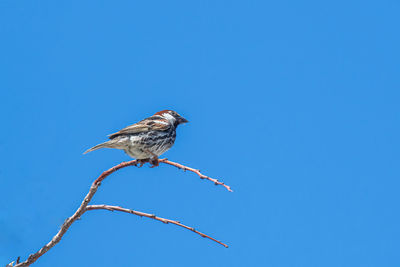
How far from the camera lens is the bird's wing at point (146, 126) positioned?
7.86 metres

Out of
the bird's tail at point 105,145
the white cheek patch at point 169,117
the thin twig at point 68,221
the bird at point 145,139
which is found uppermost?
the white cheek patch at point 169,117

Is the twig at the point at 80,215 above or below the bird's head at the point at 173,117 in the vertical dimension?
below

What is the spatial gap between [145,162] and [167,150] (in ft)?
6.58

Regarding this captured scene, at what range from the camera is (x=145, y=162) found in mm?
6605

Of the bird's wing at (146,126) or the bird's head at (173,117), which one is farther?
the bird's head at (173,117)

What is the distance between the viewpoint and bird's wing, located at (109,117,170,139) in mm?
7858

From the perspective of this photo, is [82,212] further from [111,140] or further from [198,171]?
[111,140]

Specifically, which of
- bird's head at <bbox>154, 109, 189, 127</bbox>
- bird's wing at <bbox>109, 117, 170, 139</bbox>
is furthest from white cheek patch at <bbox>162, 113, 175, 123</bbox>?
bird's wing at <bbox>109, 117, 170, 139</bbox>

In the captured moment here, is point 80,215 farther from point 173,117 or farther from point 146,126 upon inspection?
point 173,117

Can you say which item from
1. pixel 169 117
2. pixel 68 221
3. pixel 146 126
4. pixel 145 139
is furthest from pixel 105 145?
pixel 68 221

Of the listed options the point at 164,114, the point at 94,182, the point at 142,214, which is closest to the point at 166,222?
the point at 142,214

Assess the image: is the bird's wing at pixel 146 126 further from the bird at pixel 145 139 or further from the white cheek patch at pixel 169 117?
the white cheek patch at pixel 169 117

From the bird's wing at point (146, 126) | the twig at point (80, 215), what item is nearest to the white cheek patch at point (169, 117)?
the bird's wing at point (146, 126)

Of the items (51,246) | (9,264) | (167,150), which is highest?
(167,150)
